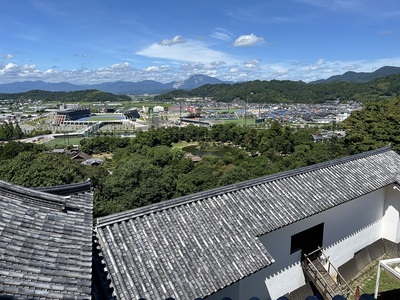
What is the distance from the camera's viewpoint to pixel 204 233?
24.3ft

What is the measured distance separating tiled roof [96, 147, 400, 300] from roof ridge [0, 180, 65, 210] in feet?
3.79

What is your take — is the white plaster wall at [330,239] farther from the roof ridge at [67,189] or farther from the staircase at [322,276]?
the roof ridge at [67,189]

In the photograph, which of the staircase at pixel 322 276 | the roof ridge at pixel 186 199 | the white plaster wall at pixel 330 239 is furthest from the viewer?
the staircase at pixel 322 276

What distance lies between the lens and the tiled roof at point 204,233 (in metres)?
6.07

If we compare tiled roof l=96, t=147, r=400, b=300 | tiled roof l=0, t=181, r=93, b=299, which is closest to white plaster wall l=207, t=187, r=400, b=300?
tiled roof l=96, t=147, r=400, b=300

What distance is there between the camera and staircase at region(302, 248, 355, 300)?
8.89 m

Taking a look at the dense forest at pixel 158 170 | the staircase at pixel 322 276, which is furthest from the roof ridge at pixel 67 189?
the dense forest at pixel 158 170

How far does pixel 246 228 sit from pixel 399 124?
20453mm

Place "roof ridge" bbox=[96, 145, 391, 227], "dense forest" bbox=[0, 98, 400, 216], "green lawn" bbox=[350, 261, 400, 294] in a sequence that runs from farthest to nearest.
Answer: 1. "dense forest" bbox=[0, 98, 400, 216]
2. "green lawn" bbox=[350, 261, 400, 294]
3. "roof ridge" bbox=[96, 145, 391, 227]

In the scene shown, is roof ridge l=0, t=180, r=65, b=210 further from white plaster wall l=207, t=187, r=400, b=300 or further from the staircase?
the staircase

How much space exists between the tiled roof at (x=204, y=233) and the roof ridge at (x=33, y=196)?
45.5 inches

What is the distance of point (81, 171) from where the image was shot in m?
28.4

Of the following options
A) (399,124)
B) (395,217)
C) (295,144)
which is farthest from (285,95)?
(395,217)

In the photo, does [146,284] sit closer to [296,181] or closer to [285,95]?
[296,181]
